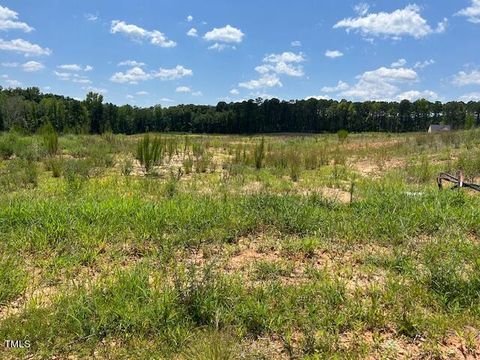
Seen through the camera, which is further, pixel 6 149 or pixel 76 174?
pixel 6 149

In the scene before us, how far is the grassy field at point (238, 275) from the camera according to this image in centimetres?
247

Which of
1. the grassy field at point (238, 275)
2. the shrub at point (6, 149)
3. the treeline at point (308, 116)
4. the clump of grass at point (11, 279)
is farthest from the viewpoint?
the treeline at point (308, 116)

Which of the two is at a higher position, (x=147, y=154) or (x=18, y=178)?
(x=147, y=154)

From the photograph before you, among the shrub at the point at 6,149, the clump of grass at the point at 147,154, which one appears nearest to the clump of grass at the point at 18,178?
the clump of grass at the point at 147,154

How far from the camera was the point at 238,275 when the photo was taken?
10.8ft

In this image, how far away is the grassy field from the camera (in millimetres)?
2469

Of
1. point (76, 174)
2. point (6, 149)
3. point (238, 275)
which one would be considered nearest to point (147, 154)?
Result: point (76, 174)

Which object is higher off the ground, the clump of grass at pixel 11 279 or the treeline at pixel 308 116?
the treeline at pixel 308 116

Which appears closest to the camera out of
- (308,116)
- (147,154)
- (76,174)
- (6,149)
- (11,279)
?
(11,279)

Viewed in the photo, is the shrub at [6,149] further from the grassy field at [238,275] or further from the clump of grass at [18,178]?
the grassy field at [238,275]

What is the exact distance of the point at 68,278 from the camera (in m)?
3.21

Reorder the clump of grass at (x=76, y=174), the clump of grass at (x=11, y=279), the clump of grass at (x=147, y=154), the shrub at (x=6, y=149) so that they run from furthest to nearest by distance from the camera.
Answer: the shrub at (x=6, y=149) → the clump of grass at (x=147, y=154) → the clump of grass at (x=76, y=174) → the clump of grass at (x=11, y=279)

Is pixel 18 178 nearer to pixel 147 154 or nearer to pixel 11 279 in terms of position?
pixel 147 154

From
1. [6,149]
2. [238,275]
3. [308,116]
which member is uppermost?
[308,116]
